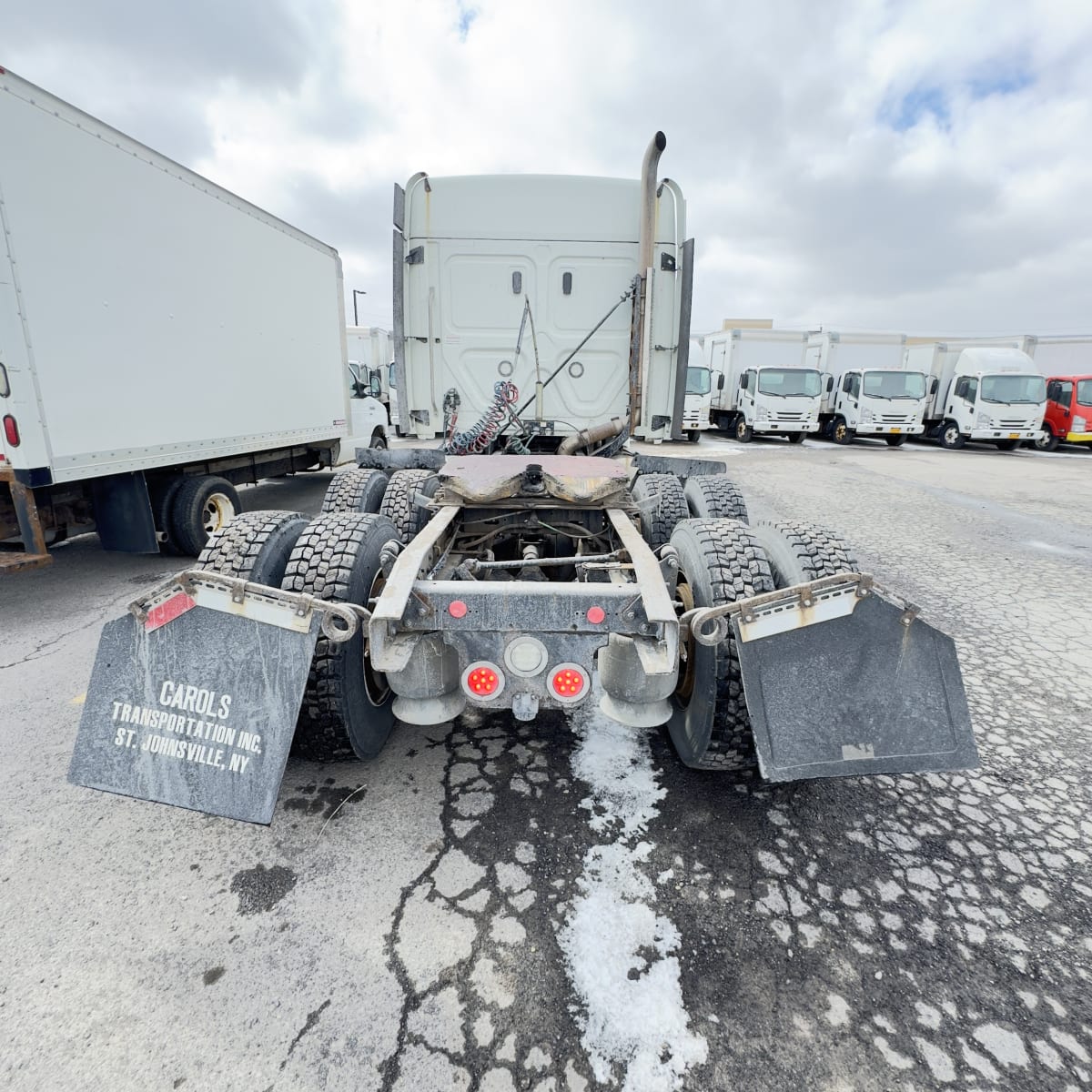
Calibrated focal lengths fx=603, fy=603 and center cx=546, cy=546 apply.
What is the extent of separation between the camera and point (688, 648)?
2492mm

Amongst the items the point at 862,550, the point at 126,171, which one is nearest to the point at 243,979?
the point at 126,171

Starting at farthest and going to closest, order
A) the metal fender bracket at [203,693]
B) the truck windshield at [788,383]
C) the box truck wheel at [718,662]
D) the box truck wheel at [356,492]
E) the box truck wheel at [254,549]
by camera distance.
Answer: the truck windshield at [788,383], the box truck wheel at [356,492], the box truck wheel at [254,549], the box truck wheel at [718,662], the metal fender bracket at [203,693]

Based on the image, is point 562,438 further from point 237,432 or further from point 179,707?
point 179,707

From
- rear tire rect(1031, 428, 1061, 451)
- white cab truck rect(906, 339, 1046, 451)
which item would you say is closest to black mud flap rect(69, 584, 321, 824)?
white cab truck rect(906, 339, 1046, 451)

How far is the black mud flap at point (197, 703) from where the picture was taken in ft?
6.47

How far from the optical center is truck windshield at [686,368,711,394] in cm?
1977

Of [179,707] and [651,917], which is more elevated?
[179,707]

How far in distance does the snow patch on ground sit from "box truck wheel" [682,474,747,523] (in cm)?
226

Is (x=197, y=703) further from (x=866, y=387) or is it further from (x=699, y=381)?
(x=866, y=387)

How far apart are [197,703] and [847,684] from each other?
2.20 m

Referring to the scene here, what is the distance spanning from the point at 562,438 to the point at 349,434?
4902 mm

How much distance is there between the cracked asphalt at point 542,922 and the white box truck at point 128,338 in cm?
246

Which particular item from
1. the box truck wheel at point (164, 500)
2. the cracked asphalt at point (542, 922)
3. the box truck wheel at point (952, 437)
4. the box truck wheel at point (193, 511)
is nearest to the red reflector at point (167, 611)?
the cracked asphalt at point (542, 922)

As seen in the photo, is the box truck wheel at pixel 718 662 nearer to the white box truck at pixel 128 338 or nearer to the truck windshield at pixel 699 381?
the white box truck at pixel 128 338
